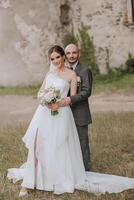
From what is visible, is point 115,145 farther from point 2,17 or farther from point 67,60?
point 2,17

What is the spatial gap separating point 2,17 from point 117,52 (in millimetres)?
3493

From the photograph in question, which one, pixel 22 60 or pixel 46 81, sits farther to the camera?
pixel 22 60

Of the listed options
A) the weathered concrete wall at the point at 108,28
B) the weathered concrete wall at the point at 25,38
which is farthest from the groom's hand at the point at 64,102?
the weathered concrete wall at the point at 108,28

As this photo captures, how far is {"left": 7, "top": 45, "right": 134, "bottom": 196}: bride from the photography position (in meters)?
6.24

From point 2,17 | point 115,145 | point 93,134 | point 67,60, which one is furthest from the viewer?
point 2,17

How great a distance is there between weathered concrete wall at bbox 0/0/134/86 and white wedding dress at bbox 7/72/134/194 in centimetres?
Result: 988

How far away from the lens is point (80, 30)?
16.8 meters

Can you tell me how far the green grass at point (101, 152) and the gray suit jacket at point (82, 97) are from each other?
873 mm

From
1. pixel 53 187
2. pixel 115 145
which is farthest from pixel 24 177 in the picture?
pixel 115 145

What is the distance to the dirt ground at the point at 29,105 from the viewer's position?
1156cm

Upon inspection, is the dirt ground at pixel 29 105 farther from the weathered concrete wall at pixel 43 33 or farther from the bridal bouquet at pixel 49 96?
the bridal bouquet at pixel 49 96

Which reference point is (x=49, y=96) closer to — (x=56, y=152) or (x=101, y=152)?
(x=56, y=152)

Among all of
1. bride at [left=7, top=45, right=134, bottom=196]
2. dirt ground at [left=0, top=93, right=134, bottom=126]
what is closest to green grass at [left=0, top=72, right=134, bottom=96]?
dirt ground at [left=0, top=93, right=134, bottom=126]

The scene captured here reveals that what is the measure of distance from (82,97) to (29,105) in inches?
270
